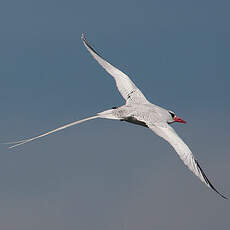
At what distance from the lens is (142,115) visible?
34.1 metres

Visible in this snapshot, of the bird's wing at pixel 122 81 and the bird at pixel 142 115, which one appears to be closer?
the bird at pixel 142 115

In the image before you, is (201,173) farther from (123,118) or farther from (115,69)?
(115,69)

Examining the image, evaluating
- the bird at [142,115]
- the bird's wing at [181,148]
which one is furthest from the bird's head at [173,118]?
the bird's wing at [181,148]

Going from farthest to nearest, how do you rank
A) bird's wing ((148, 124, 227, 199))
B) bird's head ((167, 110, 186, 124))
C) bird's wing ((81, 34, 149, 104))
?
bird's wing ((81, 34, 149, 104)) < bird's head ((167, 110, 186, 124)) < bird's wing ((148, 124, 227, 199))

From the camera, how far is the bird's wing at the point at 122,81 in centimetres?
3911

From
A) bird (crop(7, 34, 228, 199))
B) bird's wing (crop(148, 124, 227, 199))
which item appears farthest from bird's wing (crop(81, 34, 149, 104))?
bird's wing (crop(148, 124, 227, 199))

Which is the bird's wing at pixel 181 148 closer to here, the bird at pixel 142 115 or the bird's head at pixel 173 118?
the bird at pixel 142 115

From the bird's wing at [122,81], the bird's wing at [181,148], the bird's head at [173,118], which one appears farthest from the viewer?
the bird's wing at [122,81]

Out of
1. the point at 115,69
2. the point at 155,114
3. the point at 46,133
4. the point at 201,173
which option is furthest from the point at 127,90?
the point at 201,173

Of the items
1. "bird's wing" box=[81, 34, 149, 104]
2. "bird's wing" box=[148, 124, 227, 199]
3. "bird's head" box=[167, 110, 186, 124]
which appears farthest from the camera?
"bird's wing" box=[81, 34, 149, 104]

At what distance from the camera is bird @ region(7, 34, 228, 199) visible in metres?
30.5

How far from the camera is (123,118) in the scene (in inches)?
1339

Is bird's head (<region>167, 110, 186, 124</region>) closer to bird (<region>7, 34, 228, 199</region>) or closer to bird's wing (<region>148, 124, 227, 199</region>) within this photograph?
bird (<region>7, 34, 228, 199</region>)

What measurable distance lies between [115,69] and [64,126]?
9.82m
